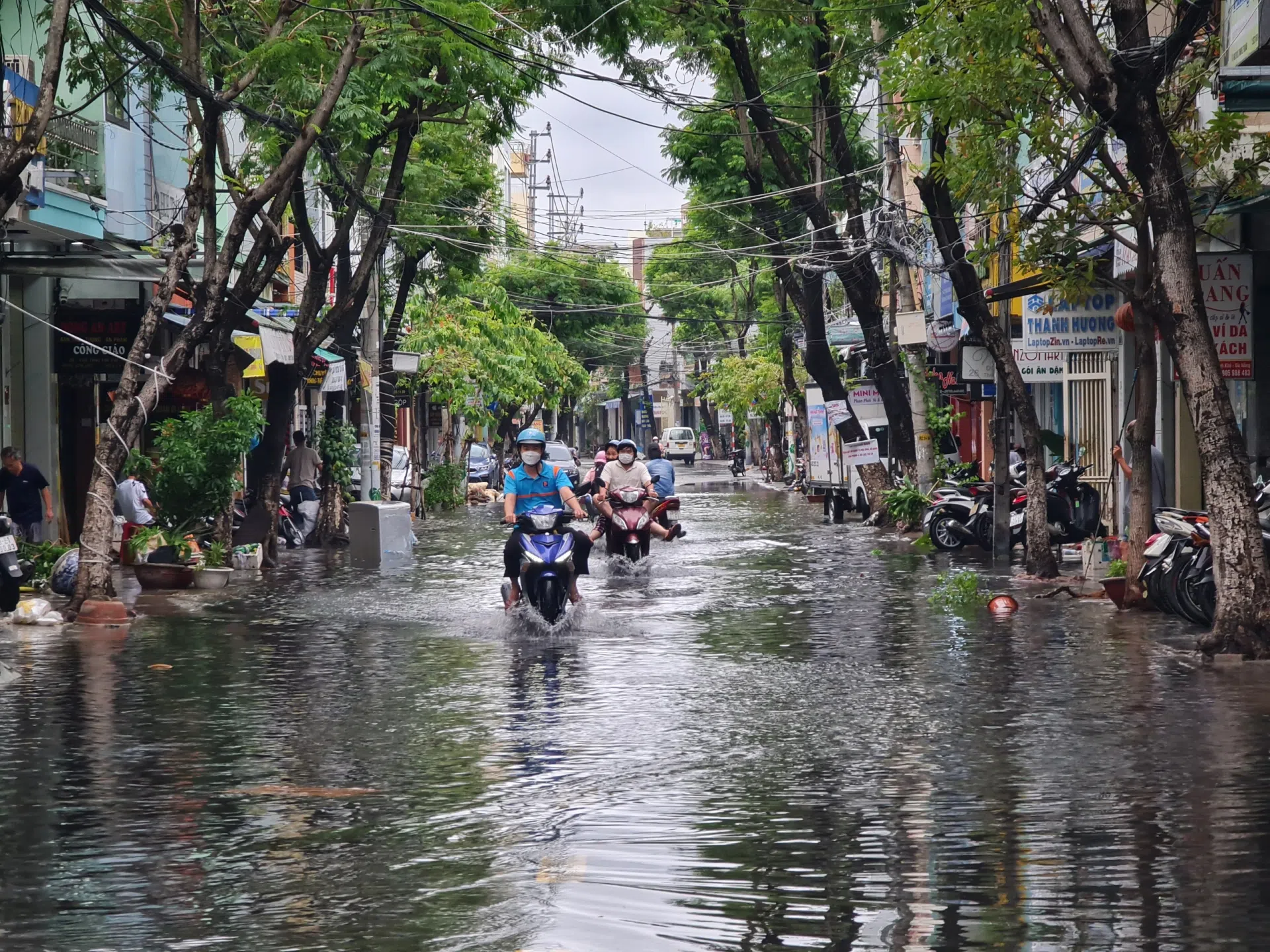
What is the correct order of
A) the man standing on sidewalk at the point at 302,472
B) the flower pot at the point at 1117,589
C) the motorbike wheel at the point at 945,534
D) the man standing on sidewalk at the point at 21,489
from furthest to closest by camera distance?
the man standing on sidewalk at the point at 302,472 < the motorbike wheel at the point at 945,534 < the man standing on sidewalk at the point at 21,489 < the flower pot at the point at 1117,589

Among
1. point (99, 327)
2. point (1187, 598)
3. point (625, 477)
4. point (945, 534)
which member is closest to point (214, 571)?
point (625, 477)

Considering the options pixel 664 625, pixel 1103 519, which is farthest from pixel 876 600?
pixel 1103 519

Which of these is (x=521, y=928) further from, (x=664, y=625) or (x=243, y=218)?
(x=243, y=218)

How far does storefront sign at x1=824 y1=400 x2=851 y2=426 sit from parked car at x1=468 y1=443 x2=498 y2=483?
21.9 meters

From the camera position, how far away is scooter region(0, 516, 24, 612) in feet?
51.8

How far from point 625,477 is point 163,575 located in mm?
6084

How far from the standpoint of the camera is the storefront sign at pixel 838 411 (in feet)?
102

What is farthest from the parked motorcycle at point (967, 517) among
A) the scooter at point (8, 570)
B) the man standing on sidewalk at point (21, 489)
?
the scooter at point (8, 570)

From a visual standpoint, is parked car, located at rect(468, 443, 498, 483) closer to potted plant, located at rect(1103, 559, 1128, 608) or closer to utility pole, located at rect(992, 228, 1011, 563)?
utility pole, located at rect(992, 228, 1011, 563)

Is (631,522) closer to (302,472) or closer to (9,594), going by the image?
(9,594)

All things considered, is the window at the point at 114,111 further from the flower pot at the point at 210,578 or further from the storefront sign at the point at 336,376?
the flower pot at the point at 210,578

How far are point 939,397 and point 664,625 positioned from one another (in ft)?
73.7

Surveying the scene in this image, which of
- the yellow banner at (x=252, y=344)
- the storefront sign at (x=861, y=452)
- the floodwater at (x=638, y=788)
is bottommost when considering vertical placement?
the floodwater at (x=638, y=788)

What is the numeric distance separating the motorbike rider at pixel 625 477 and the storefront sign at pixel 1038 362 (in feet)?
16.4
